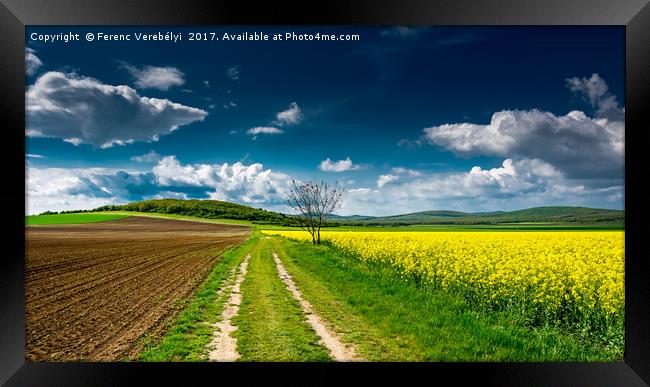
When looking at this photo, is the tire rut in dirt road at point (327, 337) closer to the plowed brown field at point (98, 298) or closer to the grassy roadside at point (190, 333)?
the grassy roadside at point (190, 333)

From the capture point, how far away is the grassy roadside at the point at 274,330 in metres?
5.32

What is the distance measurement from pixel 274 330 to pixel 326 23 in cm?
492

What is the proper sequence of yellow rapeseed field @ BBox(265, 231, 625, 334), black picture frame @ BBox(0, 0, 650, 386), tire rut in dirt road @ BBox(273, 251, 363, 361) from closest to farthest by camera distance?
black picture frame @ BBox(0, 0, 650, 386) < tire rut in dirt road @ BBox(273, 251, 363, 361) < yellow rapeseed field @ BBox(265, 231, 625, 334)

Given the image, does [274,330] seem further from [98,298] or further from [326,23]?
[98,298]

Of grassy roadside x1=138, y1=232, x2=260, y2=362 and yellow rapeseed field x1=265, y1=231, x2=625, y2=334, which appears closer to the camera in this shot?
grassy roadside x1=138, y1=232, x2=260, y2=362

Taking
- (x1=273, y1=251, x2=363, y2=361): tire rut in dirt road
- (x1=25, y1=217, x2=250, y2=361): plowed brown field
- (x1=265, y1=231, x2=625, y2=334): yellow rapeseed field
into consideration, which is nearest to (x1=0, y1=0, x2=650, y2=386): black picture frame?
(x1=273, y1=251, x2=363, y2=361): tire rut in dirt road

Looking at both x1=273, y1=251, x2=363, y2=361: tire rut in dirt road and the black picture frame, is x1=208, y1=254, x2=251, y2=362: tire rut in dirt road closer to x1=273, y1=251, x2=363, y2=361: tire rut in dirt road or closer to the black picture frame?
the black picture frame

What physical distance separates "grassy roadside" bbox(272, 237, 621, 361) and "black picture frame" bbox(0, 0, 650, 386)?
6.4 inches

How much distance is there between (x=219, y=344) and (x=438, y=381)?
126 inches

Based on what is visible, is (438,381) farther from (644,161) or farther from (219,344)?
(644,161)

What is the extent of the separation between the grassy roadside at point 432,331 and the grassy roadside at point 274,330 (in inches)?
22.0

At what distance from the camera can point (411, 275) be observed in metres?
9.52

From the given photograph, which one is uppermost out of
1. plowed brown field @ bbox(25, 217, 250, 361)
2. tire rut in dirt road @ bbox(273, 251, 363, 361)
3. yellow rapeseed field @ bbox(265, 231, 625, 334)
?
yellow rapeseed field @ bbox(265, 231, 625, 334)

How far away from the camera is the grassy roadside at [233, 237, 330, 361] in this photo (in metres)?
5.32
